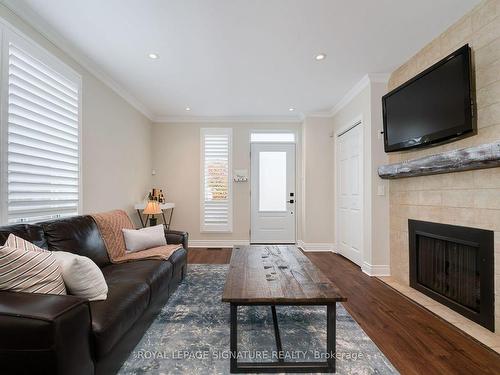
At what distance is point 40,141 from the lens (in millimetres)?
2238

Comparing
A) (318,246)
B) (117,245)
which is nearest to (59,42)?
(117,245)

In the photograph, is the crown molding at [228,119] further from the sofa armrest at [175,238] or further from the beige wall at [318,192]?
the sofa armrest at [175,238]

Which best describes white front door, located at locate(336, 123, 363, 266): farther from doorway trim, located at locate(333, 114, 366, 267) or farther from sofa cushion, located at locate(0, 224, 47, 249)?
sofa cushion, located at locate(0, 224, 47, 249)

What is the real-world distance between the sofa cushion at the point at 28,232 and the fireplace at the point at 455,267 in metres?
3.44

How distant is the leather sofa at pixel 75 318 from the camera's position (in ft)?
3.46

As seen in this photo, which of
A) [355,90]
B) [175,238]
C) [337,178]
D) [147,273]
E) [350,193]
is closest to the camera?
[147,273]

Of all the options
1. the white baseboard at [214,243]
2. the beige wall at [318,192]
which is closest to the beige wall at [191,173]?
the white baseboard at [214,243]

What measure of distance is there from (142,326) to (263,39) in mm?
2718

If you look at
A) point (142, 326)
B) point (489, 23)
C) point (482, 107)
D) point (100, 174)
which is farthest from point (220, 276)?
point (489, 23)

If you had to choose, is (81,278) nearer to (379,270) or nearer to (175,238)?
(175,238)

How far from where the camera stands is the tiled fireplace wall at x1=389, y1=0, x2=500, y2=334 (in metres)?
Answer: 1.96

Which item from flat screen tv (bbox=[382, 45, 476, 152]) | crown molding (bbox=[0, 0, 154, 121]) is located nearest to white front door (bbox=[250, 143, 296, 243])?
flat screen tv (bbox=[382, 45, 476, 152])

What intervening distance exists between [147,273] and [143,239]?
2.82 ft

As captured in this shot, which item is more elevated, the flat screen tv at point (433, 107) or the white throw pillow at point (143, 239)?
the flat screen tv at point (433, 107)
